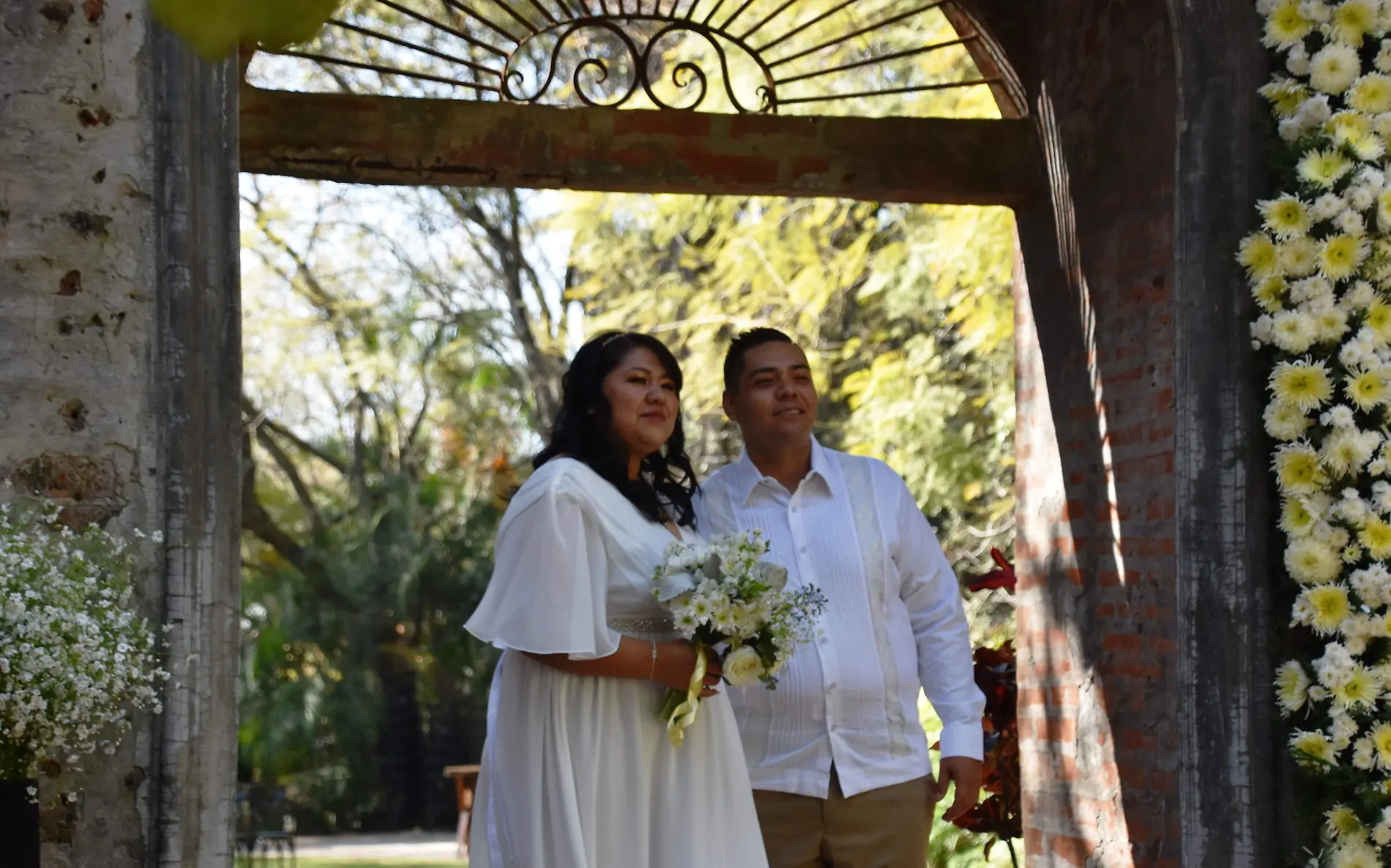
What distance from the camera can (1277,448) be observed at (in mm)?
4520

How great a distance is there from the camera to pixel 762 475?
14.9 ft

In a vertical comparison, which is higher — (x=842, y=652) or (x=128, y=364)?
(x=128, y=364)

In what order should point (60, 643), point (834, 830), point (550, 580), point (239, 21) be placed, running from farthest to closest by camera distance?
point (834, 830)
point (550, 580)
point (60, 643)
point (239, 21)

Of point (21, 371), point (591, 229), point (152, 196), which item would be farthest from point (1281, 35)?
point (591, 229)

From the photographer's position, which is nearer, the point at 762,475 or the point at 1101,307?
the point at 762,475

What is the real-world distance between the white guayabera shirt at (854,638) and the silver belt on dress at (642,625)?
533 mm

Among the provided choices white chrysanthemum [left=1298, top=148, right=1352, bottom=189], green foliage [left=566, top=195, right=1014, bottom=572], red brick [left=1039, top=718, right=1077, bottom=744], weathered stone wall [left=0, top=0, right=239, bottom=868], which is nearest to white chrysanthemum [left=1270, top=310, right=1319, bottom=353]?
white chrysanthemum [left=1298, top=148, right=1352, bottom=189]

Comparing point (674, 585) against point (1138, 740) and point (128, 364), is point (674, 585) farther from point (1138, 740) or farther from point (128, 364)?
point (1138, 740)

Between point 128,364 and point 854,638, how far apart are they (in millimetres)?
1936

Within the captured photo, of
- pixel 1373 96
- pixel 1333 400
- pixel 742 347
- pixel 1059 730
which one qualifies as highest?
pixel 1373 96

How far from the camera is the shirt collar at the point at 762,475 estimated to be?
452cm

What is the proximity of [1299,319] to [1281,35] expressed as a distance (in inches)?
31.9

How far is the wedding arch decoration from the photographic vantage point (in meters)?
4.38

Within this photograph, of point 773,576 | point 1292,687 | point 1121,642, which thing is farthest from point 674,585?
point 1121,642
